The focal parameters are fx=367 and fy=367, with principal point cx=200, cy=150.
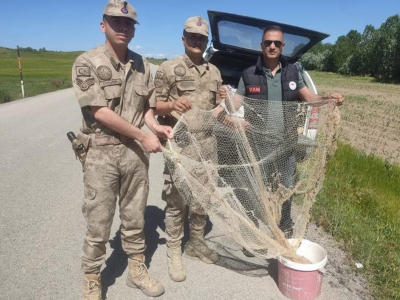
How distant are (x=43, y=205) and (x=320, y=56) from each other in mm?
88386

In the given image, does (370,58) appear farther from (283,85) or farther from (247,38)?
(283,85)

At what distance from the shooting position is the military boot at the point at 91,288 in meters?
2.90

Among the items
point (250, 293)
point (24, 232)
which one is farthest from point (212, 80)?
point (24, 232)

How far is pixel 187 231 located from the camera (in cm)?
422

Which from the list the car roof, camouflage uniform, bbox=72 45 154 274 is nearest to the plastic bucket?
camouflage uniform, bbox=72 45 154 274

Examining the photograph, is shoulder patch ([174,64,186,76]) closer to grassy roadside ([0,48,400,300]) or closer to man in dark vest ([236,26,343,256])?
man in dark vest ([236,26,343,256])

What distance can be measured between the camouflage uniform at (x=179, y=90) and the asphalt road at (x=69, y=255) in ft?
1.49

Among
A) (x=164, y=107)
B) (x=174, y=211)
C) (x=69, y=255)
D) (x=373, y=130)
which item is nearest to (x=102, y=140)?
(x=164, y=107)

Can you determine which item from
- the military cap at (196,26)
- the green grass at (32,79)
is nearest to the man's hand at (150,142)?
the military cap at (196,26)

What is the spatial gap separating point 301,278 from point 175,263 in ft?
3.76

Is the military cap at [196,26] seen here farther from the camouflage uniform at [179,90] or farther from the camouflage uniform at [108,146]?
the camouflage uniform at [108,146]

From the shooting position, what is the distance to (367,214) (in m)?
4.52

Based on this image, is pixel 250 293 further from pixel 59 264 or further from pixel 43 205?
pixel 43 205

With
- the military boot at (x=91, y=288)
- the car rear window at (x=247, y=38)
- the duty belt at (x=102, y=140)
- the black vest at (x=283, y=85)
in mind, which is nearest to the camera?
the duty belt at (x=102, y=140)
